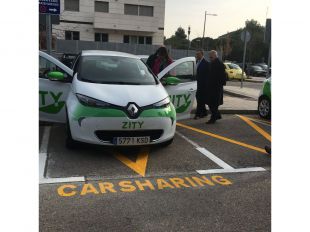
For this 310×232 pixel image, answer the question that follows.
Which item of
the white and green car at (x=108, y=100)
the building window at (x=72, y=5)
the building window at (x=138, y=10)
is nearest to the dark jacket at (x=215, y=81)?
the white and green car at (x=108, y=100)

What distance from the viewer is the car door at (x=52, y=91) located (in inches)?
249

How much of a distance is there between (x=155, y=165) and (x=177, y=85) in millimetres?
2362

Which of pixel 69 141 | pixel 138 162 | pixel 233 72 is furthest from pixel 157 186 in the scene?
pixel 233 72

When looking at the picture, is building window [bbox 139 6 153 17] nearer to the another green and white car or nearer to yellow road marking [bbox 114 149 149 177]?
the another green and white car

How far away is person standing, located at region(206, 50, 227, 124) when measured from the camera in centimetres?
800

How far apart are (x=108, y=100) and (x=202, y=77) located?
3665mm

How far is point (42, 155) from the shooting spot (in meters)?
5.27

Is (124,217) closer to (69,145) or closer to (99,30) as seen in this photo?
(69,145)

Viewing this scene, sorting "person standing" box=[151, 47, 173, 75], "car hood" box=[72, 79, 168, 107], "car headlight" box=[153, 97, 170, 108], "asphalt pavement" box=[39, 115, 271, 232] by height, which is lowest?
"asphalt pavement" box=[39, 115, 271, 232]

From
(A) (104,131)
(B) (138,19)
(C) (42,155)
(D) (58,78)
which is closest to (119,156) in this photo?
(A) (104,131)

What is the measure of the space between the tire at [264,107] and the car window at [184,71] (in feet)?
9.00

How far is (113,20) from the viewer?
132ft

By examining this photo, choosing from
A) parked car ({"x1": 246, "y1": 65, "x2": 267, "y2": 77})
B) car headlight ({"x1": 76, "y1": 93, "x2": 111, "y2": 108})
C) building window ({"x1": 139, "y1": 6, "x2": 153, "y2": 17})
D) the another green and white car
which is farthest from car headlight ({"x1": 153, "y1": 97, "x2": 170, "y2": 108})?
building window ({"x1": 139, "y1": 6, "x2": 153, "y2": 17})

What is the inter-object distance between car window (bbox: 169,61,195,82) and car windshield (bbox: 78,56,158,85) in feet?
2.89
